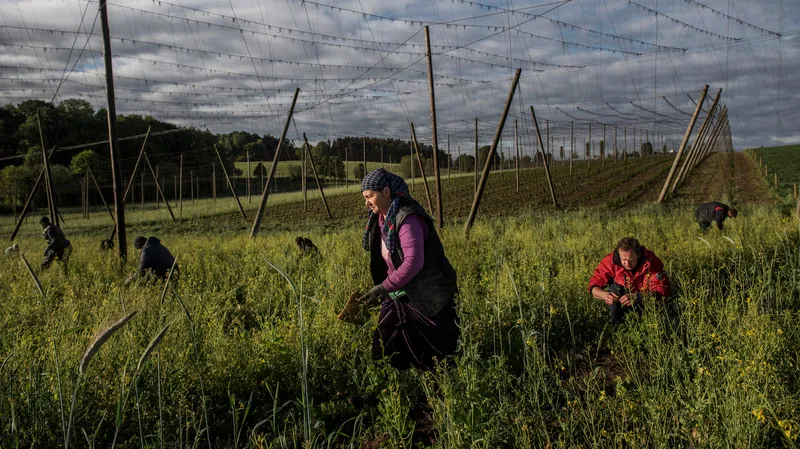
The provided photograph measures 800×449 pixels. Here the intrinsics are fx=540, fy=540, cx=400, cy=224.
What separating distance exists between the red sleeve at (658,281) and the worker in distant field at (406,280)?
1798 mm

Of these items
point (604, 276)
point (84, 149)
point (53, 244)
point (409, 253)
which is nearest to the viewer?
point (409, 253)

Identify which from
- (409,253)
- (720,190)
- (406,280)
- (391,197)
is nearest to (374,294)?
(406,280)

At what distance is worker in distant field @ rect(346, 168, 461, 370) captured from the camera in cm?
307

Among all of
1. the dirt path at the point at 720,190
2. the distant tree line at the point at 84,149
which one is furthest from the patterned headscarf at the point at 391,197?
the distant tree line at the point at 84,149

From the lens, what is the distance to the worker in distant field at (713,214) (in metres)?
9.20

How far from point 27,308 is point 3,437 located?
10.0ft

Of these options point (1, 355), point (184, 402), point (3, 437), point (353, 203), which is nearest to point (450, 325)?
point (184, 402)

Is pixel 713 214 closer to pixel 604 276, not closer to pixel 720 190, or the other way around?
pixel 604 276

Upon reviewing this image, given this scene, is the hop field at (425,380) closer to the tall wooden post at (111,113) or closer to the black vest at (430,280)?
the black vest at (430,280)

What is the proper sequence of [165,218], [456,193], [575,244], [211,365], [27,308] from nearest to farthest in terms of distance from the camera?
[211,365], [27,308], [575,244], [165,218], [456,193]

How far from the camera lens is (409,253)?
304 cm

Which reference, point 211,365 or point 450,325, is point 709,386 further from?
point 211,365

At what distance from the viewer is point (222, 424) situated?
11.2 feet

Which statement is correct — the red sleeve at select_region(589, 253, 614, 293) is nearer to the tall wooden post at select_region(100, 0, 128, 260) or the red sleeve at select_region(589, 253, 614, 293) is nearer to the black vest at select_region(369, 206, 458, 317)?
the black vest at select_region(369, 206, 458, 317)
